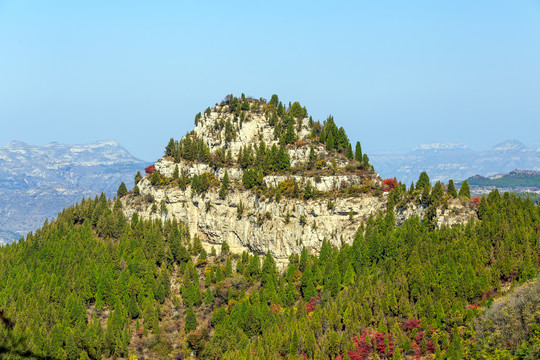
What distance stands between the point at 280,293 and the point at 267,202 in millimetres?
25138

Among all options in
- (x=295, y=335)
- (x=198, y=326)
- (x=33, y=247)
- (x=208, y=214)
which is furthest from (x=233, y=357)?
(x=33, y=247)

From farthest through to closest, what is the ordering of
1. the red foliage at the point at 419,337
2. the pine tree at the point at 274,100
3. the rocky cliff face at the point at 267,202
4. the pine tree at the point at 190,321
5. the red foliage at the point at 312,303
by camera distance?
the pine tree at the point at 274,100, the rocky cliff face at the point at 267,202, the pine tree at the point at 190,321, the red foliage at the point at 312,303, the red foliage at the point at 419,337

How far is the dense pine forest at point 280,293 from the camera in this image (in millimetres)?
84000

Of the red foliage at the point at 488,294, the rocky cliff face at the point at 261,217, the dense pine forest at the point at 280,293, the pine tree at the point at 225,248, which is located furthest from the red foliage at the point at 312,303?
the red foliage at the point at 488,294

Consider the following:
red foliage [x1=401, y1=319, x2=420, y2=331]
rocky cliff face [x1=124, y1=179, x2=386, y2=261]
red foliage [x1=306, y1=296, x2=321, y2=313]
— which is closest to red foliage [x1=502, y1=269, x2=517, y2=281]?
red foliage [x1=401, y1=319, x2=420, y2=331]

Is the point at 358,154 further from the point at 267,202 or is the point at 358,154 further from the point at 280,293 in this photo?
Result: the point at 280,293

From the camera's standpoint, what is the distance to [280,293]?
110m

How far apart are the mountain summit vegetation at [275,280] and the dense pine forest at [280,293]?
270 millimetres

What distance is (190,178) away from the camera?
139125 mm

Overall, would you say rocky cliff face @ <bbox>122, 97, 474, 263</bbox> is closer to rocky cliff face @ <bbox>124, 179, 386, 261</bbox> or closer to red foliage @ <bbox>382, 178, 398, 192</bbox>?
rocky cliff face @ <bbox>124, 179, 386, 261</bbox>

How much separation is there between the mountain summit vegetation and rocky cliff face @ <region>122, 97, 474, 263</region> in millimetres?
703

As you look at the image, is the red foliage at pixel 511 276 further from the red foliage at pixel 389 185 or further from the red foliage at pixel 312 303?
the red foliage at pixel 389 185

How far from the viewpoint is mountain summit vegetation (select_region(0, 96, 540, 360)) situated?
3359 inches

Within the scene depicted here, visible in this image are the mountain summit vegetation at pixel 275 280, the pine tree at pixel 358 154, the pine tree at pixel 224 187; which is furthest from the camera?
the pine tree at pixel 224 187
